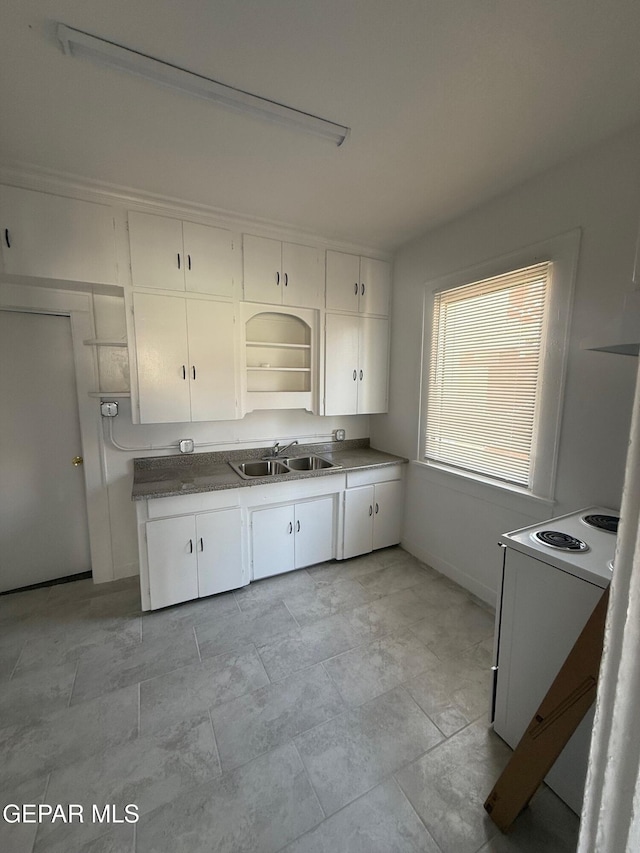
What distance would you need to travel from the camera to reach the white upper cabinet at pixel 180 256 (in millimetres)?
2375

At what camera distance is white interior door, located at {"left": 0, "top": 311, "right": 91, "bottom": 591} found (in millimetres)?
2506

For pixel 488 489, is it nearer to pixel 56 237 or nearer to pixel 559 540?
pixel 559 540

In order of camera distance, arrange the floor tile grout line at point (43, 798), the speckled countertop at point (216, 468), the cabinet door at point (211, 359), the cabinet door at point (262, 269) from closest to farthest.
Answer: the floor tile grout line at point (43, 798) → the speckled countertop at point (216, 468) → the cabinet door at point (211, 359) → the cabinet door at point (262, 269)

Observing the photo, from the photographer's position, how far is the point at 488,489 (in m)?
2.44

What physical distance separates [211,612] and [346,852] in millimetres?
1499

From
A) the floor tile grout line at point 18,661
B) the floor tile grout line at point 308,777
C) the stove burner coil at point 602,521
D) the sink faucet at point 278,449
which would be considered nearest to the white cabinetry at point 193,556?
the floor tile grout line at point 18,661

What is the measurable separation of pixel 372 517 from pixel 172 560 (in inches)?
65.8

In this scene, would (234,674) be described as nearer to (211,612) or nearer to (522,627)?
(211,612)

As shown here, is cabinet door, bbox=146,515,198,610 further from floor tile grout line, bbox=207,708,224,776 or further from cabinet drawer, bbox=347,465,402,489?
cabinet drawer, bbox=347,465,402,489

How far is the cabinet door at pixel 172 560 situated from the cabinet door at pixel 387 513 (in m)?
1.57

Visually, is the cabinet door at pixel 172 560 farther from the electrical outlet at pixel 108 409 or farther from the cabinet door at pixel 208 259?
the cabinet door at pixel 208 259

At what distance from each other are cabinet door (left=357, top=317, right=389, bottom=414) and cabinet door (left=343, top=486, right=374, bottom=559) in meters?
0.78

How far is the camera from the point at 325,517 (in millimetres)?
2965

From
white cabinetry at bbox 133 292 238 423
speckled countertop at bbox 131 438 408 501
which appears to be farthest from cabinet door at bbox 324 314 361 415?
white cabinetry at bbox 133 292 238 423
